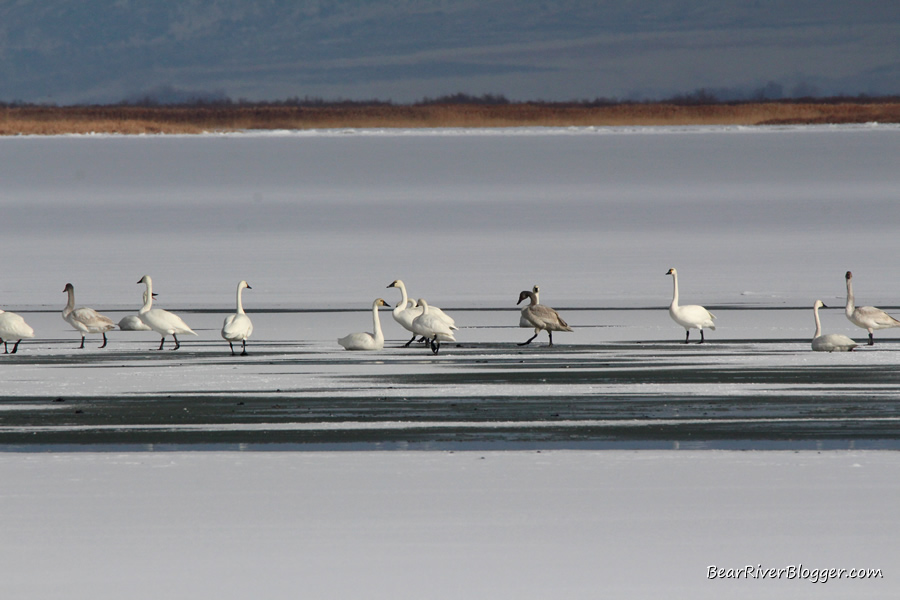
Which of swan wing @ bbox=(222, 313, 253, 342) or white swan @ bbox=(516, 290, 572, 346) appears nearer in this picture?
swan wing @ bbox=(222, 313, 253, 342)

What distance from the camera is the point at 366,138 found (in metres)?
137

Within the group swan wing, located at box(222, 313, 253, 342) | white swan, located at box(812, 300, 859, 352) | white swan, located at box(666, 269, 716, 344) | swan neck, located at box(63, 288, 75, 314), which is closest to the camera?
white swan, located at box(812, 300, 859, 352)

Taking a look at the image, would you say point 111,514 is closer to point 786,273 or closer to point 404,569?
point 404,569

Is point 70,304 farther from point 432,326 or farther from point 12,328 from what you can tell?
point 432,326

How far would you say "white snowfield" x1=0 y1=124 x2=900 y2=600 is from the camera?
659 cm

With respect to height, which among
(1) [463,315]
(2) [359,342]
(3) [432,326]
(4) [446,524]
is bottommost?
(1) [463,315]

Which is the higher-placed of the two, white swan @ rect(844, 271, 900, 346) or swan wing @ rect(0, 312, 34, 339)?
swan wing @ rect(0, 312, 34, 339)

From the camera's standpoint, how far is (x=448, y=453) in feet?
29.0

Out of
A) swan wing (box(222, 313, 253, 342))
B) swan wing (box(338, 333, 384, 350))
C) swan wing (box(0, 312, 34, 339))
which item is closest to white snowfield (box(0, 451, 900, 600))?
swan wing (box(222, 313, 253, 342))

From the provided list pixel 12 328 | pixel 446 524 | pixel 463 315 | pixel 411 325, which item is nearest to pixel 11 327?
pixel 12 328

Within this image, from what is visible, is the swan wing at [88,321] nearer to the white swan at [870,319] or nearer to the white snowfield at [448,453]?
the white snowfield at [448,453]

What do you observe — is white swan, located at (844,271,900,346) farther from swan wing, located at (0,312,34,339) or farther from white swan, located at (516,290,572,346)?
swan wing, located at (0,312,34,339)

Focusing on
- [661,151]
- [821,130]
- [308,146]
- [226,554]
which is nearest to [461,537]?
[226,554]

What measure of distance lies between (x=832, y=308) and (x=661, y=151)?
86.3 m
